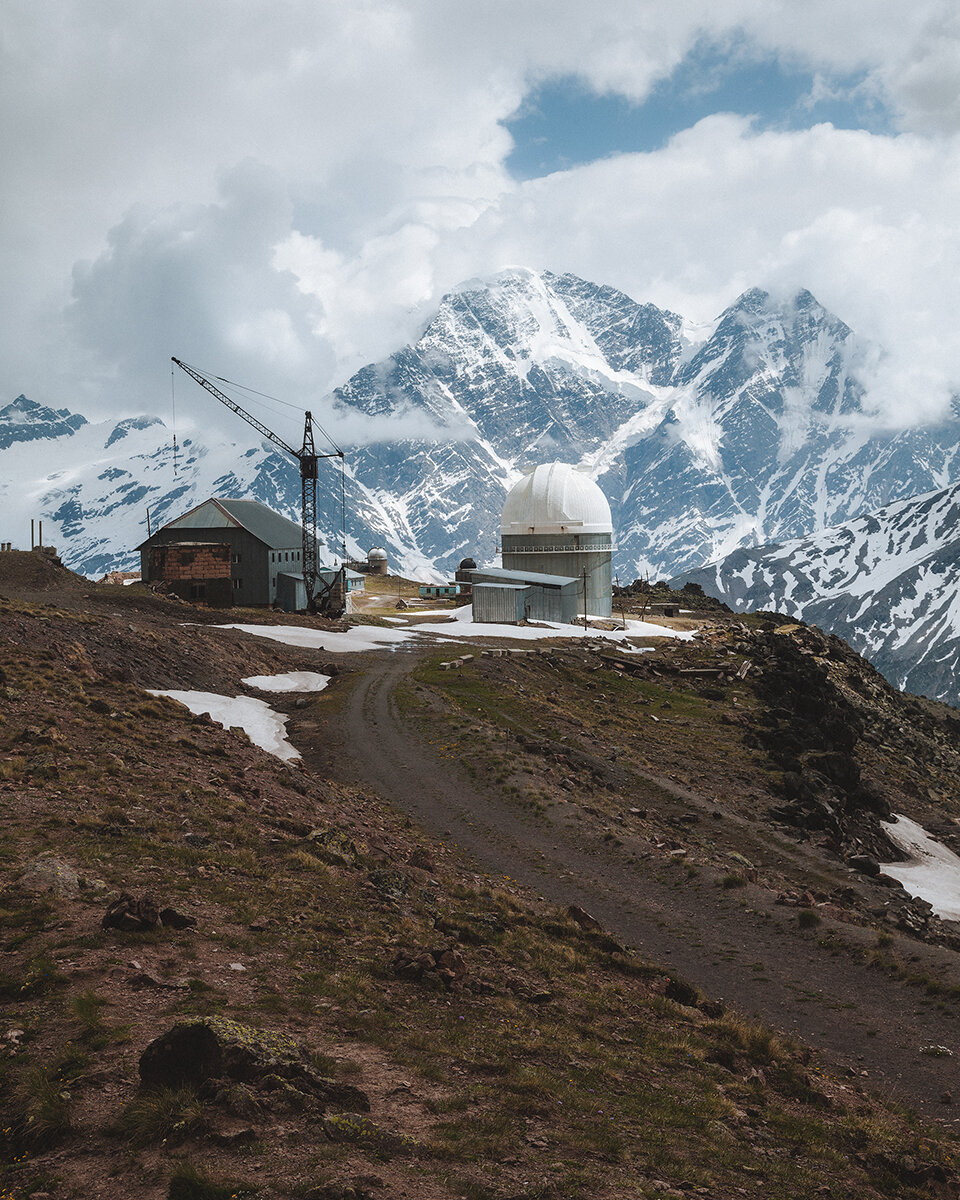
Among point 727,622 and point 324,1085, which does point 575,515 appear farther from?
point 324,1085

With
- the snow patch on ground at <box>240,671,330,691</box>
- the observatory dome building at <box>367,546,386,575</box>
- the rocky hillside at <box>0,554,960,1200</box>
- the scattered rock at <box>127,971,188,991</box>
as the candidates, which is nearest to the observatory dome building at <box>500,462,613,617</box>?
the snow patch on ground at <box>240,671,330,691</box>

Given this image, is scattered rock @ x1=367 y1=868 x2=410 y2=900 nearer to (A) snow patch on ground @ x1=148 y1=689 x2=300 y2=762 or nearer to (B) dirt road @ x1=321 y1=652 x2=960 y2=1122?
(B) dirt road @ x1=321 y1=652 x2=960 y2=1122

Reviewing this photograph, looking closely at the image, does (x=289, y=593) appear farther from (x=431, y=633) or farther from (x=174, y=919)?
(x=174, y=919)

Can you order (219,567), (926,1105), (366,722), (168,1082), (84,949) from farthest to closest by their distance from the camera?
1. (219,567)
2. (366,722)
3. (926,1105)
4. (84,949)
5. (168,1082)

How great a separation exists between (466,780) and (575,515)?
61075 mm

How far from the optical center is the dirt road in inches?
505

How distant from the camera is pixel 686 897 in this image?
18.9 metres

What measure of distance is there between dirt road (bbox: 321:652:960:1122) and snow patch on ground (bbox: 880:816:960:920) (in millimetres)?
9175

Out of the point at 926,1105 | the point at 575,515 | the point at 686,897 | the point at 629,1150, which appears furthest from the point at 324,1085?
the point at 575,515

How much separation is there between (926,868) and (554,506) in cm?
5877

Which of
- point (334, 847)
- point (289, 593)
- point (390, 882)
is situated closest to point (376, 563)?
point (289, 593)

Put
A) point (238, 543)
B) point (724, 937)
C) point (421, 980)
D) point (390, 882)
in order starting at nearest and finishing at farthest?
point (421, 980), point (390, 882), point (724, 937), point (238, 543)

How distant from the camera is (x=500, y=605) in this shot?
2709 inches

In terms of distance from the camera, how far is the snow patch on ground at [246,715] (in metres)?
28.5
